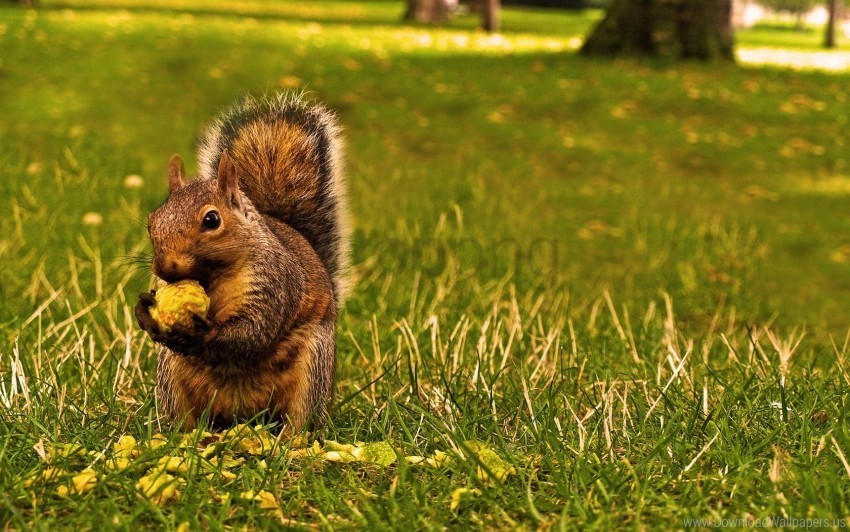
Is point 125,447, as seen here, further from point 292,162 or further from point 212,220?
point 292,162

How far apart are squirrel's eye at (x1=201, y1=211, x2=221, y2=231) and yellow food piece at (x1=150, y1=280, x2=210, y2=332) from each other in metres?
0.14

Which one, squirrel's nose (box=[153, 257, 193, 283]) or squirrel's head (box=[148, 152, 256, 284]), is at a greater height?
squirrel's head (box=[148, 152, 256, 284])

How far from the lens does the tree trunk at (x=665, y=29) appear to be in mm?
12008

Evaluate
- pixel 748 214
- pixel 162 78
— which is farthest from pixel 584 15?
pixel 748 214

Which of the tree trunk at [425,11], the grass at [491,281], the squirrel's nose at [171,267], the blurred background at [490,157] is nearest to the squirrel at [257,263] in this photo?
the squirrel's nose at [171,267]

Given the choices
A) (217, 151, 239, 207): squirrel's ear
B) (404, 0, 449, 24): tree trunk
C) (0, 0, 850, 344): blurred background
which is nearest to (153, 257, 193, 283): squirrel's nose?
(217, 151, 239, 207): squirrel's ear

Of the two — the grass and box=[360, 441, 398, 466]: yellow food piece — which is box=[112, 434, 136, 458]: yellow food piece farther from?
box=[360, 441, 398, 466]: yellow food piece

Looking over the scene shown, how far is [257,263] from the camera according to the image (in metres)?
2.53

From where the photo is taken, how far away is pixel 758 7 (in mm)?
50375

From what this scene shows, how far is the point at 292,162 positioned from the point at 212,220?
0.63 meters

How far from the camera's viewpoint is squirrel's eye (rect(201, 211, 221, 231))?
96.3 inches

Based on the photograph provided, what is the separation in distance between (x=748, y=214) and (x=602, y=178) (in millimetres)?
1141

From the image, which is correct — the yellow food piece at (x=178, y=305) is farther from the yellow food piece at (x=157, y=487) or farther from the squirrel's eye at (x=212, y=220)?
the yellow food piece at (x=157, y=487)

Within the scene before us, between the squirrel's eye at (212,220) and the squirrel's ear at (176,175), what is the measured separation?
226 mm
